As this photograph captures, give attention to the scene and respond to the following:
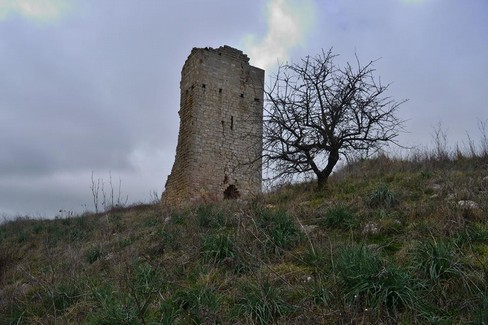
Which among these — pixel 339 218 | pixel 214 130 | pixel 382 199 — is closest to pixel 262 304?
pixel 339 218

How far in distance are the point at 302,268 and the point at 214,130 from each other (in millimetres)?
10310

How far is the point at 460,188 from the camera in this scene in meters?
6.04

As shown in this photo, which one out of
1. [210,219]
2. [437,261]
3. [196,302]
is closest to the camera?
[437,261]

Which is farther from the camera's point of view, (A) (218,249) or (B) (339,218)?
(B) (339,218)

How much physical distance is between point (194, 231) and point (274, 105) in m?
3.50

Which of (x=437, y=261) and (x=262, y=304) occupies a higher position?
(x=437, y=261)

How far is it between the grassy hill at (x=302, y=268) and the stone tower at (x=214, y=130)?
6114 mm

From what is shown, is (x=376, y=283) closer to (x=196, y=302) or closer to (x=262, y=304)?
(x=262, y=304)

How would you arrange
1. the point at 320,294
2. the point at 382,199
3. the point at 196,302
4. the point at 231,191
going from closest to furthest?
the point at 320,294
the point at 196,302
the point at 382,199
the point at 231,191

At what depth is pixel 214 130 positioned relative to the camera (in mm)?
14195

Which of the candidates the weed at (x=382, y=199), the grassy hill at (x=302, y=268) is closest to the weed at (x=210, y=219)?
the grassy hill at (x=302, y=268)

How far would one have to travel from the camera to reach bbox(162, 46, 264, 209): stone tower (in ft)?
44.9

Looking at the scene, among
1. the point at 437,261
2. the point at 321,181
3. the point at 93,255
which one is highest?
the point at 321,181

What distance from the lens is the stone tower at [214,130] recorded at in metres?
13.7
